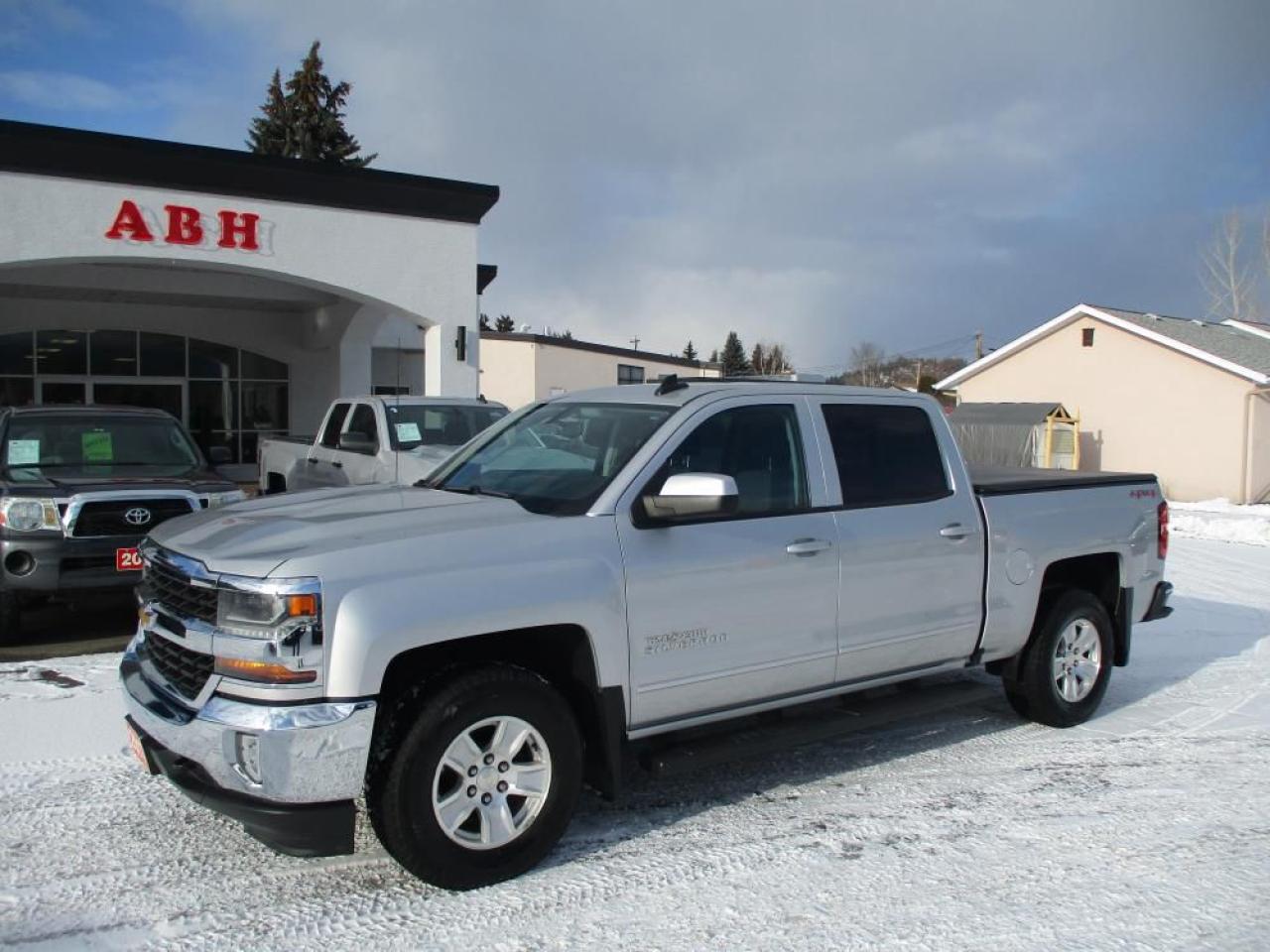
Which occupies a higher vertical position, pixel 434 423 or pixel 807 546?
pixel 434 423

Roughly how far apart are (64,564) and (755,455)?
5.18m

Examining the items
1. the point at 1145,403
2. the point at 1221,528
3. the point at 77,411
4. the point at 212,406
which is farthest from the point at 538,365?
the point at 77,411

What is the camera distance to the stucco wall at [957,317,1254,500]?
2542 centimetres

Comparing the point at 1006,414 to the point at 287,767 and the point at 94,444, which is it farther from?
the point at 287,767

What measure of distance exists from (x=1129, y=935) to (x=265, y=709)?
308cm

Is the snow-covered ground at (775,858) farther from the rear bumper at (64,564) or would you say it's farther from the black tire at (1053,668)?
the rear bumper at (64,564)

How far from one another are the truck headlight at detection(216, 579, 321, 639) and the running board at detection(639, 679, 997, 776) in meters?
1.56

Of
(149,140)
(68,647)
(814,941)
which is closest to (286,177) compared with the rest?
(149,140)

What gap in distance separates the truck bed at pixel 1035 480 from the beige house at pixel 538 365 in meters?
26.7

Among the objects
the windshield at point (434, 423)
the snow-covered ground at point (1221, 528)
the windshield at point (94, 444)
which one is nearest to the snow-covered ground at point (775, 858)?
the windshield at point (94, 444)

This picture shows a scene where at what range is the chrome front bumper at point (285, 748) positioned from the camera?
3.40m

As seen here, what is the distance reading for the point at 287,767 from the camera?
3404 mm

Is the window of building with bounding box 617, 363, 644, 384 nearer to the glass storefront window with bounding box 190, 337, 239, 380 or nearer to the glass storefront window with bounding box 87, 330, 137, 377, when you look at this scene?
the glass storefront window with bounding box 190, 337, 239, 380

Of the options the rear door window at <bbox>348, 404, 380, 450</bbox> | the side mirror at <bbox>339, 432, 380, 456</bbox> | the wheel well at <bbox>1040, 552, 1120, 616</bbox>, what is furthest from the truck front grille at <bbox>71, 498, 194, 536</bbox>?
the wheel well at <bbox>1040, 552, 1120, 616</bbox>
